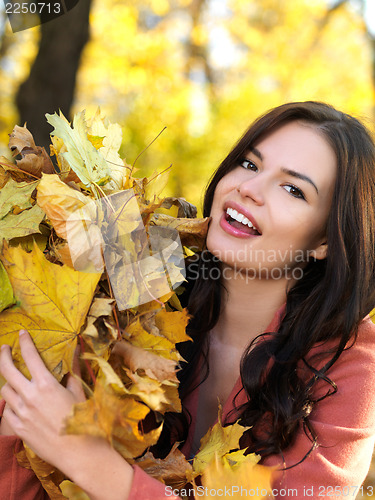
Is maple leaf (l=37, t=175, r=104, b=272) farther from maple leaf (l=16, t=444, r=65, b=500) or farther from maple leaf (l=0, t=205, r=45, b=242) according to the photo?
maple leaf (l=16, t=444, r=65, b=500)

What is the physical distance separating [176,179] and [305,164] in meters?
4.62

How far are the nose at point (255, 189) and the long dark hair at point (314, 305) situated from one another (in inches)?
9.2

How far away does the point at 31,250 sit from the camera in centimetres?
120

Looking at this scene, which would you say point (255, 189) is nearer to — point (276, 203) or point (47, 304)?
point (276, 203)

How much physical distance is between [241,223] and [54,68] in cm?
310

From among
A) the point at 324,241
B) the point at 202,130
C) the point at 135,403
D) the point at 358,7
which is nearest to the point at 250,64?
the point at 358,7

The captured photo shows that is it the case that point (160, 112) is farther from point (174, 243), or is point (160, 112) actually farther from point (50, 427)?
point (50, 427)

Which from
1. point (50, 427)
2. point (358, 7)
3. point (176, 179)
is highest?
point (358, 7)

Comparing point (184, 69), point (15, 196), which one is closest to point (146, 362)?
point (15, 196)

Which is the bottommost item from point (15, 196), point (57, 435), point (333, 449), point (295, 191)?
point (333, 449)

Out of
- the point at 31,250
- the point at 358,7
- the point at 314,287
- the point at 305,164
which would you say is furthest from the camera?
the point at 358,7

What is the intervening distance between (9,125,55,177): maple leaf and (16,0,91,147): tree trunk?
285 centimetres

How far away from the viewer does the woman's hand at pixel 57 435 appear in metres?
1.05

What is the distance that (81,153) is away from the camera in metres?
1.23
